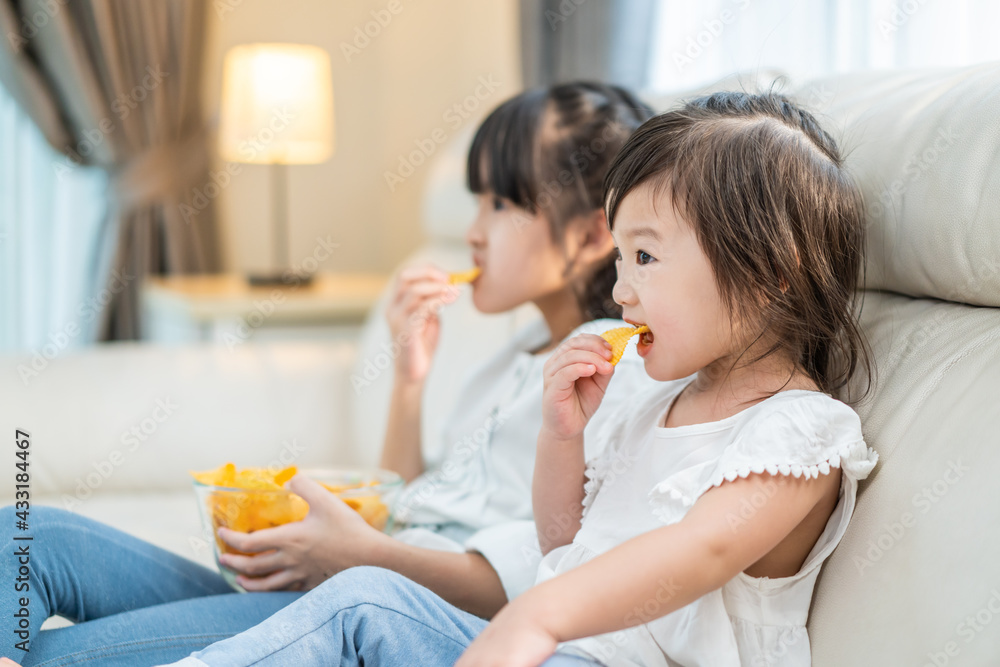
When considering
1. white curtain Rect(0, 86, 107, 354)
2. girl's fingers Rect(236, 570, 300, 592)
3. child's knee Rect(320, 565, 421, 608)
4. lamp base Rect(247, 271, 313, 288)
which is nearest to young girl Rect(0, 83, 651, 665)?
girl's fingers Rect(236, 570, 300, 592)

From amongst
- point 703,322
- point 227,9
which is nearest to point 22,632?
point 703,322

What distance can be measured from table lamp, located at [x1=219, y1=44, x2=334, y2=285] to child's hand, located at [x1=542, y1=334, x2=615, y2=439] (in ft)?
5.37

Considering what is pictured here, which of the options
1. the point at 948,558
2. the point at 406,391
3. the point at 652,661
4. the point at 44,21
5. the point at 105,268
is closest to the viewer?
the point at 948,558

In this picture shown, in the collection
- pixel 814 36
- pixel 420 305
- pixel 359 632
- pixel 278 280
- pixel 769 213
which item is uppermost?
pixel 814 36

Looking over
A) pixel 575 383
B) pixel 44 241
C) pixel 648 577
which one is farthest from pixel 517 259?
pixel 44 241

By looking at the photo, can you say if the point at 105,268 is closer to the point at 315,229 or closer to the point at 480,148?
the point at 315,229

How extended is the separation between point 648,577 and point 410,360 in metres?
0.72

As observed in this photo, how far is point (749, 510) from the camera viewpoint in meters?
0.64

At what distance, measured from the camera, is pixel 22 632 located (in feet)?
2.60

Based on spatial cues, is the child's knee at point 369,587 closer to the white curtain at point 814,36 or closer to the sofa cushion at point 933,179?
the sofa cushion at point 933,179

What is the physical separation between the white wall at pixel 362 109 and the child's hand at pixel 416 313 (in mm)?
1556

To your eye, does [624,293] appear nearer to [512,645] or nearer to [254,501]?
[512,645]

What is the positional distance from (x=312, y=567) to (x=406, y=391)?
399mm

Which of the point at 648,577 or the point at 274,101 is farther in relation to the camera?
the point at 274,101
